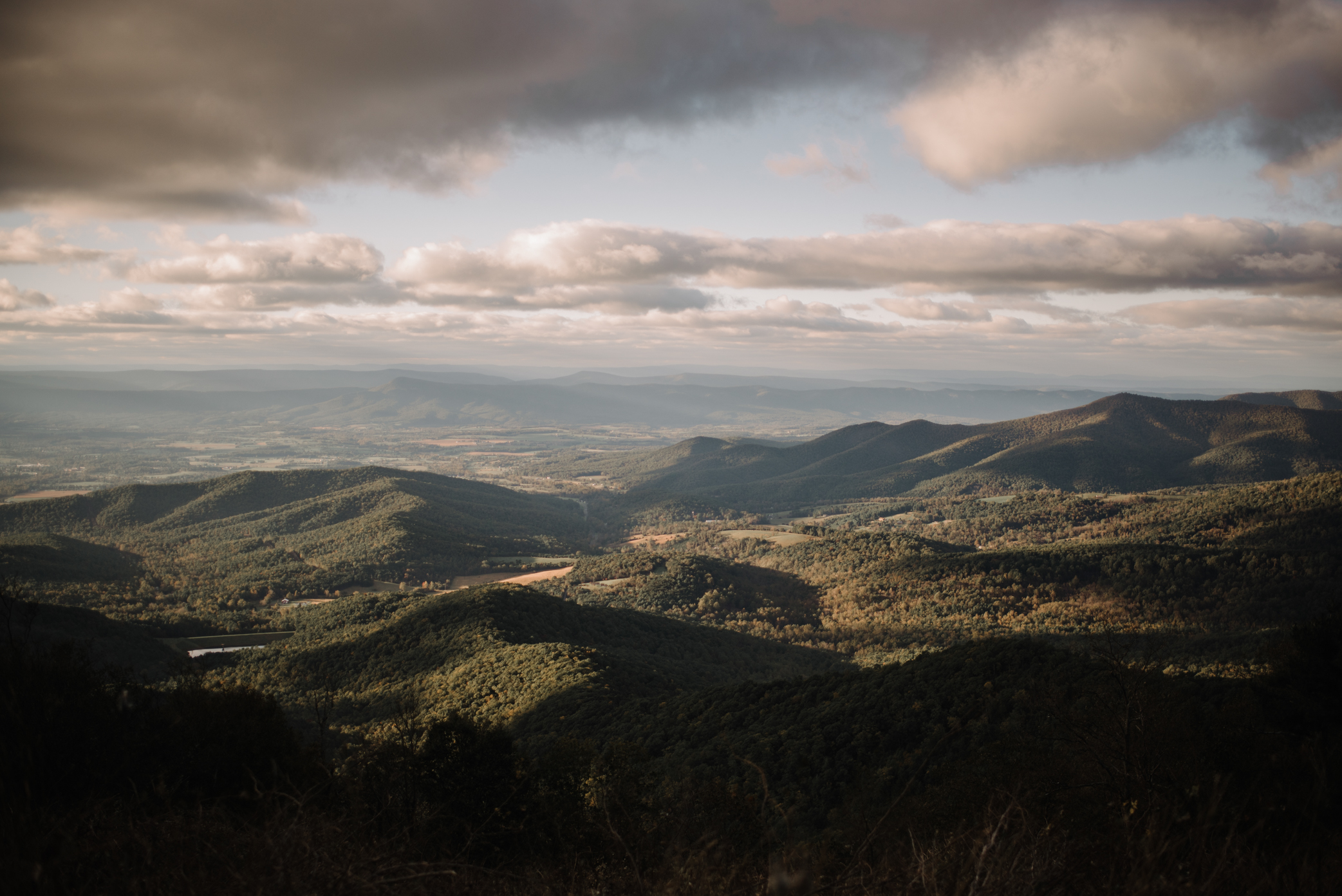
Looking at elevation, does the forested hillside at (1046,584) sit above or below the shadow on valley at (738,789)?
below

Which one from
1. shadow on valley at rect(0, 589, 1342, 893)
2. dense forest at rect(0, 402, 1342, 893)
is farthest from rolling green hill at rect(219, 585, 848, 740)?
shadow on valley at rect(0, 589, 1342, 893)

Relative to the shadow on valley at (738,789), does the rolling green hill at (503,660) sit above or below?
below

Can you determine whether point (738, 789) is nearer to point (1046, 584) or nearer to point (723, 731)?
A: point (723, 731)

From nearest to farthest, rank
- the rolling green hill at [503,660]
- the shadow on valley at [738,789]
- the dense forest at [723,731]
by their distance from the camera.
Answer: the shadow on valley at [738,789]
the dense forest at [723,731]
the rolling green hill at [503,660]

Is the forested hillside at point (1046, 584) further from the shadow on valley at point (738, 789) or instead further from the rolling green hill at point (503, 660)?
the shadow on valley at point (738, 789)

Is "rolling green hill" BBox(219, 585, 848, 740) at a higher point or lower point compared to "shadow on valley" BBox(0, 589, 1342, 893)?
lower

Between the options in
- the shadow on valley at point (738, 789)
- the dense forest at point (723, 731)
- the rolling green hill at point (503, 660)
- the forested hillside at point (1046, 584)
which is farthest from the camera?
the forested hillside at point (1046, 584)

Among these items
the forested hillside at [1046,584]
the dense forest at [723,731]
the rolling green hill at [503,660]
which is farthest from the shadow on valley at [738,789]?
the forested hillside at [1046,584]

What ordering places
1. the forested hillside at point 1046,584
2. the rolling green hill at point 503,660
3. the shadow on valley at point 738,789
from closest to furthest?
the shadow on valley at point 738,789 → the rolling green hill at point 503,660 → the forested hillside at point 1046,584

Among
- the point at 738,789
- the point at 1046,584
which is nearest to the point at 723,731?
the point at 738,789

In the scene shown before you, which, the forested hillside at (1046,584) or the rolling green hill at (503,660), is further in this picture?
the forested hillside at (1046,584)

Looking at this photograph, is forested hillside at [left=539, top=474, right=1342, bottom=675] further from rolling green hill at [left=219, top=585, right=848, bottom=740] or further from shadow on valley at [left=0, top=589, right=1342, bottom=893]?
shadow on valley at [left=0, top=589, right=1342, bottom=893]

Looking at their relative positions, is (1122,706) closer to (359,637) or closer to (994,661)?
(994,661)
